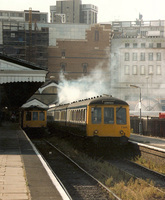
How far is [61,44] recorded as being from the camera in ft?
320

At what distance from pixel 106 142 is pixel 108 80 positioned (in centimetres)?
7840

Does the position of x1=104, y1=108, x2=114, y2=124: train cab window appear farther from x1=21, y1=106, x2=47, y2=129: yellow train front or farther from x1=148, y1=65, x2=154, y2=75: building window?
x1=148, y1=65, x2=154, y2=75: building window

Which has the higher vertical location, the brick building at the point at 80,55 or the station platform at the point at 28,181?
the brick building at the point at 80,55

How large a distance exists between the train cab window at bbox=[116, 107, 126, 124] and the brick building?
249ft

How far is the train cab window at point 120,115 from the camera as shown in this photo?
2108 cm

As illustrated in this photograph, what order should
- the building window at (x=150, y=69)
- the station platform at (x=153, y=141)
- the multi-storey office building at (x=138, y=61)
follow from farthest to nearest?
the building window at (x=150, y=69)
the multi-storey office building at (x=138, y=61)
the station platform at (x=153, y=141)

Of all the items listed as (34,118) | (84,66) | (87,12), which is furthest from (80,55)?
(87,12)

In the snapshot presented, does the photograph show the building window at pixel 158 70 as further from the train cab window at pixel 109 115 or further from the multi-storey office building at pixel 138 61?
the train cab window at pixel 109 115

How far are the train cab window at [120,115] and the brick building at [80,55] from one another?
76.0 m

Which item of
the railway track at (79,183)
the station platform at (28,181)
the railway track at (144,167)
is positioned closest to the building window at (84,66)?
the railway track at (144,167)

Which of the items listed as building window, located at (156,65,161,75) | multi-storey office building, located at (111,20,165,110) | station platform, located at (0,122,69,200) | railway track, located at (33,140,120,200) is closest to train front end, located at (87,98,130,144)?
railway track, located at (33,140,120,200)

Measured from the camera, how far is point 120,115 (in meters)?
21.2

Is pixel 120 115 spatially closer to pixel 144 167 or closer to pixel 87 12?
pixel 144 167

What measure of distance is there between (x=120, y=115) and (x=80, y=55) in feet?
256
